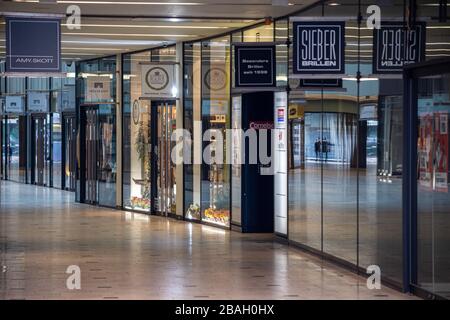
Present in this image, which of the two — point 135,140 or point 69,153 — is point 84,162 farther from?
point 69,153

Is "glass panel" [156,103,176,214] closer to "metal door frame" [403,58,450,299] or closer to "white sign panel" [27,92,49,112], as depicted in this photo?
"metal door frame" [403,58,450,299]

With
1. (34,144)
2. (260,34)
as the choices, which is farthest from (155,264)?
(34,144)

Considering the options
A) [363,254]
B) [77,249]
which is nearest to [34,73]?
[77,249]

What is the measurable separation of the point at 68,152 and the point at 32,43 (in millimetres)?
17484

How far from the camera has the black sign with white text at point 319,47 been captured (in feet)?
43.4

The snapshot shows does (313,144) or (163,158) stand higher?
→ (313,144)

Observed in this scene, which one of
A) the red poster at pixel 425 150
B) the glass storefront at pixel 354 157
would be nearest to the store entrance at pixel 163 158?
the glass storefront at pixel 354 157

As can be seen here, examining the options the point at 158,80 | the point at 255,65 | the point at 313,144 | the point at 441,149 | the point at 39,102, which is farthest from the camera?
the point at 39,102

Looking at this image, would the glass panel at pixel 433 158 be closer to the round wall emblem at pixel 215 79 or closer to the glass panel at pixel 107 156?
the round wall emblem at pixel 215 79

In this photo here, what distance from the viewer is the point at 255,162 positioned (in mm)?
18797

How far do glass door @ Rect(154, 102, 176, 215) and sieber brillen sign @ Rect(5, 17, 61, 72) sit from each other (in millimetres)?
7531

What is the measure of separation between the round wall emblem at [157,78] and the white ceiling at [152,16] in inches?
23.8

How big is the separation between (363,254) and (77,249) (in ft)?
16.2

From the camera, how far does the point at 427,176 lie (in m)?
11.1
